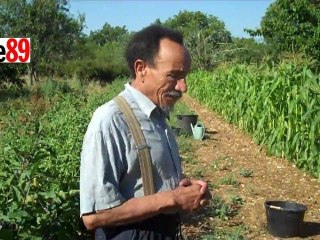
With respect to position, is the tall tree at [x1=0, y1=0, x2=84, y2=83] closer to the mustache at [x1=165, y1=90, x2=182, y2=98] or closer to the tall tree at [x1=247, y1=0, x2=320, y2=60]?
the tall tree at [x1=247, y1=0, x2=320, y2=60]

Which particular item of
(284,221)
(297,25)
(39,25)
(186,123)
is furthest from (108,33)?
(284,221)

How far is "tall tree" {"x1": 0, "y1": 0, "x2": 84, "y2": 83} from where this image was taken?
2586cm

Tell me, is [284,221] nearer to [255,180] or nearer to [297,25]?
[255,180]

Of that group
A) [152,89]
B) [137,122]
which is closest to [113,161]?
[137,122]

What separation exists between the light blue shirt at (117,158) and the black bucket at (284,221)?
9.99 ft

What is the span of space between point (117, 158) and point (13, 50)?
18015 millimetres

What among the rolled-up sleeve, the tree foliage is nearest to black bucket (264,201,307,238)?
the rolled-up sleeve

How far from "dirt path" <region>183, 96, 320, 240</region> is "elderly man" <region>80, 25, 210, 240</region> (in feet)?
9.90

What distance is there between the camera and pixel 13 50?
61.5ft

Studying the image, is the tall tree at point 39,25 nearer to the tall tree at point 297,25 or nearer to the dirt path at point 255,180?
the tall tree at point 297,25

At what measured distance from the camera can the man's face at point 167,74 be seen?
1.83 m

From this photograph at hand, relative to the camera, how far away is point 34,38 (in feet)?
84.9

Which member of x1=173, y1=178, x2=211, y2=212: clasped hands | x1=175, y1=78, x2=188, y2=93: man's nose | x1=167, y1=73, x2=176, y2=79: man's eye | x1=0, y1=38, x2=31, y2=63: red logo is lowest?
x1=173, y1=178, x2=211, y2=212: clasped hands

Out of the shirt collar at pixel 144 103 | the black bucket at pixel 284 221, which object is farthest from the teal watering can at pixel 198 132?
the shirt collar at pixel 144 103
